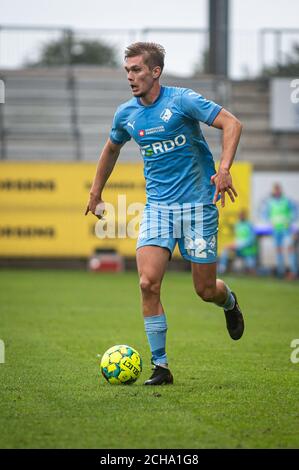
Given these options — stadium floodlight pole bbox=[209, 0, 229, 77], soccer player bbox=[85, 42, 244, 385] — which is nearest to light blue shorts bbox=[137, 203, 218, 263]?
soccer player bbox=[85, 42, 244, 385]

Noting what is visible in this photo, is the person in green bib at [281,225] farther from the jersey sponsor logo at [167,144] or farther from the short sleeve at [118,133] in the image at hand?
the jersey sponsor logo at [167,144]

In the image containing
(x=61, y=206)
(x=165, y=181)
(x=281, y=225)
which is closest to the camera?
(x=165, y=181)

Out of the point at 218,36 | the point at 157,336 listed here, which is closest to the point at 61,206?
the point at 218,36

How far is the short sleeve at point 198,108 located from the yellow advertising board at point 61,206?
1574cm

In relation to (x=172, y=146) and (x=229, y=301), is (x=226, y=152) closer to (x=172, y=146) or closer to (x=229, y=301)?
(x=172, y=146)

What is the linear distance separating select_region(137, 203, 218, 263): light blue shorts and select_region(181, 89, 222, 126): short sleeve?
692 mm

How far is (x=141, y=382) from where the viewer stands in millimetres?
7340

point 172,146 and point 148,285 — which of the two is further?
point 172,146

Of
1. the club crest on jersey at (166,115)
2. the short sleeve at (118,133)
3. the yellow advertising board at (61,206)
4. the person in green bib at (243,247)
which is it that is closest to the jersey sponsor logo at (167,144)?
the club crest on jersey at (166,115)

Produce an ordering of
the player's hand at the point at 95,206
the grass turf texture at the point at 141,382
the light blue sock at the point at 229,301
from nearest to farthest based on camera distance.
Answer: the grass turf texture at the point at 141,382 < the player's hand at the point at 95,206 < the light blue sock at the point at 229,301

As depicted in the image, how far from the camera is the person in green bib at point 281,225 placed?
2206 centimetres

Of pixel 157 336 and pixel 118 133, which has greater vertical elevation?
pixel 118 133

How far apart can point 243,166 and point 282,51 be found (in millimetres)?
5864

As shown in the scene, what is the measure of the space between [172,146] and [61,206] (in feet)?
53.2
